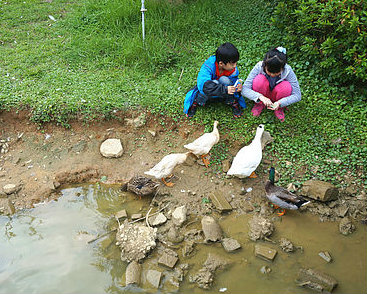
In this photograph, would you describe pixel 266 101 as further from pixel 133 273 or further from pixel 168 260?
pixel 133 273

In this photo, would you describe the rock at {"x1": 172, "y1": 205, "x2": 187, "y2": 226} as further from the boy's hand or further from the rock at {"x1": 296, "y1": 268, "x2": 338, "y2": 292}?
the boy's hand

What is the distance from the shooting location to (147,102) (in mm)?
4852

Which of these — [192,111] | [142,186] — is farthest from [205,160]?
[142,186]

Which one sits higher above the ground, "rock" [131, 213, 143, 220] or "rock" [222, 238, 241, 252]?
"rock" [222, 238, 241, 252]

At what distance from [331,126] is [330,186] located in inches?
41.7

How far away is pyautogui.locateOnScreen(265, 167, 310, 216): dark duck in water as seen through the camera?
137 inches

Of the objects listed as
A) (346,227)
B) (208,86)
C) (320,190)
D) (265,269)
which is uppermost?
(208,86)

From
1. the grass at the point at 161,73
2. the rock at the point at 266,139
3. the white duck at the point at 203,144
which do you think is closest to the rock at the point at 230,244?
the grass at the point at 161,73

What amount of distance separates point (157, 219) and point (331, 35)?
142 inches

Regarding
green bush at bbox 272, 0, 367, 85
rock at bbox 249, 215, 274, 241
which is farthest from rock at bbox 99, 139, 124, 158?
green bush at bbox 272, 0, 367, 85

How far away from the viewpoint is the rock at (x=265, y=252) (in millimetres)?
3270

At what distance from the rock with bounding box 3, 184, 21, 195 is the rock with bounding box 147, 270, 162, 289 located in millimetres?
2137

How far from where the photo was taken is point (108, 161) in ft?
14.6


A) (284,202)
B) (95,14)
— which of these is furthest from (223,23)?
(284,202)
